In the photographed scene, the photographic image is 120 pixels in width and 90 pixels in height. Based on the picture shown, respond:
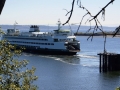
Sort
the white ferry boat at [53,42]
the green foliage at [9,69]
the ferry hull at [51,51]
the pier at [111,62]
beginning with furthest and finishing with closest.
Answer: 1. the white ferry boat at [53,42]
2. the ferry hull at [51,51]
3. the pier at [111,62]
4. the green foliage at [9,69]

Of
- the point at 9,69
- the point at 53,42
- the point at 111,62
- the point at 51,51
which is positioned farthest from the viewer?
the point at 53,42

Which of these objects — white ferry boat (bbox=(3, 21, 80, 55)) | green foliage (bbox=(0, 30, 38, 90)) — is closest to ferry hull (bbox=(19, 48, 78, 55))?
white ferry boat (bbox=(3, 21, 80, 55))

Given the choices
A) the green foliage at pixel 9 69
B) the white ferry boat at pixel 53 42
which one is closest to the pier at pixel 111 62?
the white ferry boat at pixel 53 42

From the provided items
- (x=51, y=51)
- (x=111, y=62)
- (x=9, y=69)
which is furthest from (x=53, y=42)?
(x=9, y=69)

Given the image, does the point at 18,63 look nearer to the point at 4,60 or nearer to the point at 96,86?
the point at 4,60

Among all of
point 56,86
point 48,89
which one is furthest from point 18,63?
point 56,86

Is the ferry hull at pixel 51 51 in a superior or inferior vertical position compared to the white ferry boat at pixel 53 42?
inferior

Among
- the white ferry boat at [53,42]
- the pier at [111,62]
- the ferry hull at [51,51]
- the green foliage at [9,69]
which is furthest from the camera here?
the white ferry boat at [53,42]

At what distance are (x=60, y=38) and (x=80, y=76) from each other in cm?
2273

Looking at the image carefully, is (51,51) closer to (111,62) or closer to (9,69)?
(111,62)

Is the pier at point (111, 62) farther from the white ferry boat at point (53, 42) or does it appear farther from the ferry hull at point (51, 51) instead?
the ferry hull at point (51, 51)

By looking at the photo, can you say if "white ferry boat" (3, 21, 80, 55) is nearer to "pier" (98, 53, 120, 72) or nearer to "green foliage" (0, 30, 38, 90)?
"pier" (98, 53, 120, 72)

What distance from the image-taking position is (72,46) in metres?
45.2

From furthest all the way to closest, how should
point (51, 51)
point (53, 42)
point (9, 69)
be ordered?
point (53, 42)
point (51, 51)
point (9, 69)
